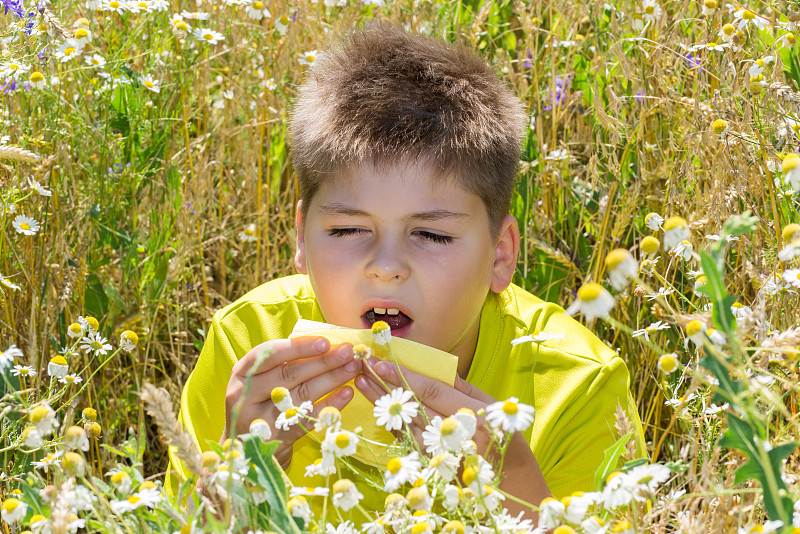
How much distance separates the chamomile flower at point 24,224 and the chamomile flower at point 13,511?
1.18m

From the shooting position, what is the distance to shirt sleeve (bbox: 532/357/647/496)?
1805 mm

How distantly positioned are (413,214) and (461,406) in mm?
395

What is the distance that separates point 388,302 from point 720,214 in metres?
0.65

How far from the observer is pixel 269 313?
2061mm

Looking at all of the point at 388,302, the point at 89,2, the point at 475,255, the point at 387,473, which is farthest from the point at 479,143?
the point at 89,2

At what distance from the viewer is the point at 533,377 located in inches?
76.5

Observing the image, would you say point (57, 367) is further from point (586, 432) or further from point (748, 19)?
point (748, 19)

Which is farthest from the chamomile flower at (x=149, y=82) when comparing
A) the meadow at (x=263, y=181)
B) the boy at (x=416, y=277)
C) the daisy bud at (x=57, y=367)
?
the daisy bud at (x=57, y=367)

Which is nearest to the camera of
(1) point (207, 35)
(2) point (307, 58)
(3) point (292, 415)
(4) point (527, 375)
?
(3) point (292, 415)

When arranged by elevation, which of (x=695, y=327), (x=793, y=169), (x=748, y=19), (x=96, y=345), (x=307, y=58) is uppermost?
(x=748, y=19)

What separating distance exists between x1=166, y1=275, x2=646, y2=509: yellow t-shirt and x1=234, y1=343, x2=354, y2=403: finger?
0.26m

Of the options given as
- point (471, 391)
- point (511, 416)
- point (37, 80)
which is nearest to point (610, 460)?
point (511, 416)

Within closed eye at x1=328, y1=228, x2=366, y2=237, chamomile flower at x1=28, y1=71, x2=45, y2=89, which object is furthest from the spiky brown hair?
chamomile flower at x1=28, y1=71, x2=45, y2=89

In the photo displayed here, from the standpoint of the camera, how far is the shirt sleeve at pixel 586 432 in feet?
5.92
